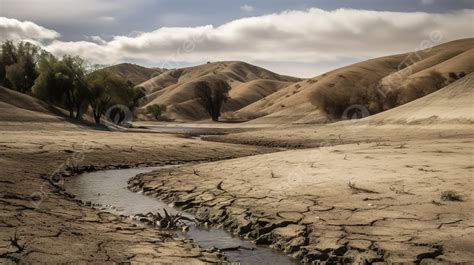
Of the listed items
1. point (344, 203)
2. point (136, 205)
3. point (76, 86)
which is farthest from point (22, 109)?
point (344, 203)

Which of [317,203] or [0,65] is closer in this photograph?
[317,203]

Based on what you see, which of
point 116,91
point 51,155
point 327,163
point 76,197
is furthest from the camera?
point 116,91

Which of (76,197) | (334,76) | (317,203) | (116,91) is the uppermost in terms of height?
(334,76)

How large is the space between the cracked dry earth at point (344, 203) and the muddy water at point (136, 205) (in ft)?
1.12

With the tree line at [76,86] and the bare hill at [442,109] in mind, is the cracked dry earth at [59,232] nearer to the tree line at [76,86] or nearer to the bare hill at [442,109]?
the bare hill at [442,109]

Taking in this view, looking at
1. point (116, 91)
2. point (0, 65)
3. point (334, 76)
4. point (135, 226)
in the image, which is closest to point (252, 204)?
point (135, 226)

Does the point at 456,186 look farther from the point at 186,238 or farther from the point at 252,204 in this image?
the point at 186,238

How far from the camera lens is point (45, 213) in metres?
8.31

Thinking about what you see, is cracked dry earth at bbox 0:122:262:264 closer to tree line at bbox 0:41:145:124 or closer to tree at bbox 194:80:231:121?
tree line at bbox 0:41:145:124

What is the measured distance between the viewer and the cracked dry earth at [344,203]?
662 centimetres

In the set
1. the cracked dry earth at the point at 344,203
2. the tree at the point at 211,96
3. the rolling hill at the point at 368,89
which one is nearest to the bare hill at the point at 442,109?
the cracked dry earth at the point at 344,203

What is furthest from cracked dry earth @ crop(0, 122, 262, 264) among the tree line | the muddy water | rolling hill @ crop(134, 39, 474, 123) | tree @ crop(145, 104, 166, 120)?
tree @ crop(145, 104, 166, 120)

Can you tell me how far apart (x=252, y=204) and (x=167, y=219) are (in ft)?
6.71

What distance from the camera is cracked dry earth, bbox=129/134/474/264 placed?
6621mm
